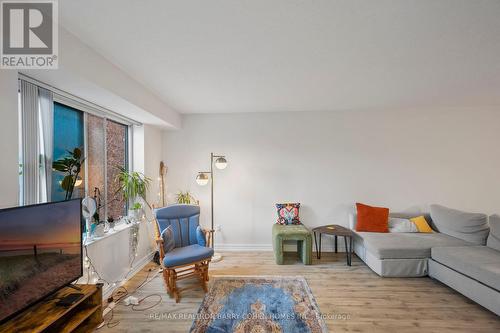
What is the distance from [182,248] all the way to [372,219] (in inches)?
122

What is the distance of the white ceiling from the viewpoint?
4.38 ft

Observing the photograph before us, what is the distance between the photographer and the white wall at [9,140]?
4.49ft

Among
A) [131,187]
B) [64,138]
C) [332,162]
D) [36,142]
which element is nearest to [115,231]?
[131,187]

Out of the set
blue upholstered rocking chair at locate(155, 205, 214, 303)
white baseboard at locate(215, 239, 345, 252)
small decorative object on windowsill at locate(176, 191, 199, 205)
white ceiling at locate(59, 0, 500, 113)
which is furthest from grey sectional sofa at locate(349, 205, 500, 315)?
small decorative object on windowsill at locate(176, 191, 199, 205)

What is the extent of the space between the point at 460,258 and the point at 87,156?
4.74m

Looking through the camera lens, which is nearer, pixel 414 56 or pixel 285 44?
pixel 285 44

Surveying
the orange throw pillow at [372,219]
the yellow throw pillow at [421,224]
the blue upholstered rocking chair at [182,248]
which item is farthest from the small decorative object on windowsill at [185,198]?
the yellow throw pillow at [421,224]

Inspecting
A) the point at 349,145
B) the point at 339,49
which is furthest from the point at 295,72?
the point at 349,145

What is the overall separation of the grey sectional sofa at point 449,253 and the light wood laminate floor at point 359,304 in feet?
0.52

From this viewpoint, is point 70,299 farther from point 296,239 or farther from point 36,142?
point 296,239

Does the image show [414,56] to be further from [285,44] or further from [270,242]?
[270,242]

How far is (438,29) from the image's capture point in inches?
60.5

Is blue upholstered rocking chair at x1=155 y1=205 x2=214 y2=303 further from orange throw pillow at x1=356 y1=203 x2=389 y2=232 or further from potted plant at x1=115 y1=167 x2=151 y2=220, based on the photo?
orange throw pillow at x1=356 y1=203 x2=389 y2=232

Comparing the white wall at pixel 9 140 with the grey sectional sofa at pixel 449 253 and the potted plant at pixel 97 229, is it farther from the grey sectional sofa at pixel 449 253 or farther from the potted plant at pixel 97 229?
the grey sectional sofa at pixel 449 253
